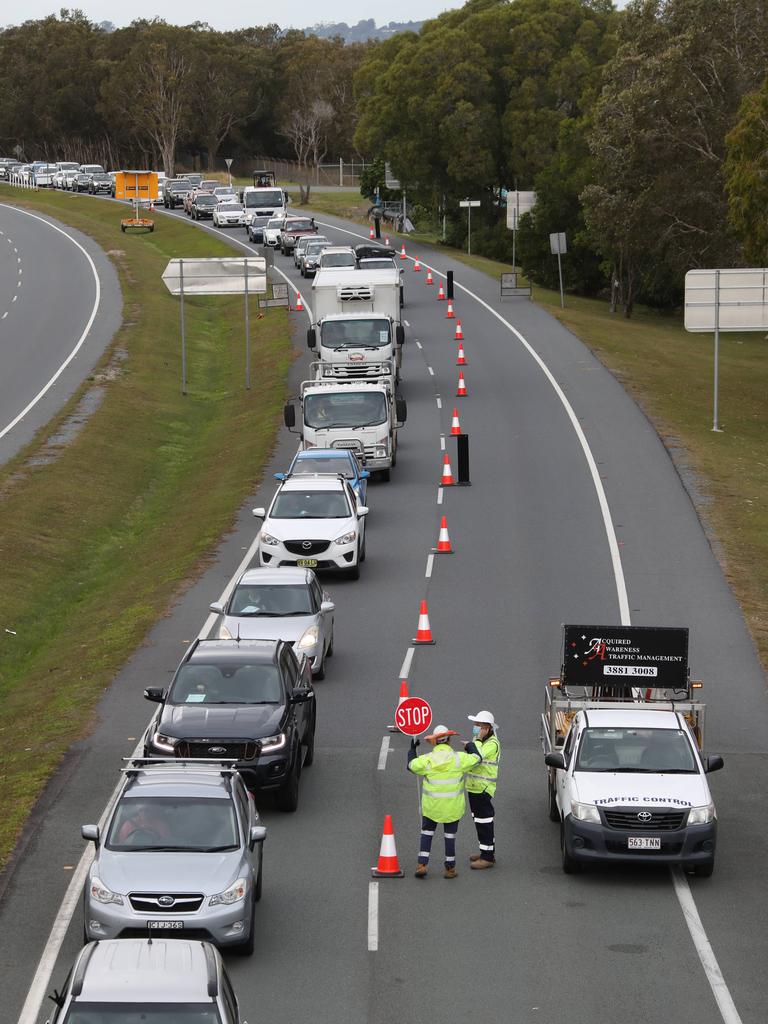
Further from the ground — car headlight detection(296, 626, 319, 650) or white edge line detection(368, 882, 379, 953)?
car headlight detection(296, 626, 319, 650)

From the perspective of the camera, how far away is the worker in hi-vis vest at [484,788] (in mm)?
15688

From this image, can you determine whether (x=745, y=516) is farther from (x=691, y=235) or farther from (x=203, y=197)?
(x=203, y=197)

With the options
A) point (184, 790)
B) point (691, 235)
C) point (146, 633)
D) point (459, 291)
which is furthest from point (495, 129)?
point (184, 790)

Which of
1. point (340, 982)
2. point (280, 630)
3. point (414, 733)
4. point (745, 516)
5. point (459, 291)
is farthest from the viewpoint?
point (459, 291)

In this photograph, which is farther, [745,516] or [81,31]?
[81,31]

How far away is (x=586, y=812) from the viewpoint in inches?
612

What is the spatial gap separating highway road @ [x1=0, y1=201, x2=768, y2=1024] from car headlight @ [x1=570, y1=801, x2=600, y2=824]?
2.36 ft

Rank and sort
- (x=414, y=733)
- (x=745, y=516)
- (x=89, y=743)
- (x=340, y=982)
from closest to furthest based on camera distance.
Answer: (x=340, y=982) < (x=414, y=733) < (x=89, y=743) < (x=745, y=516)

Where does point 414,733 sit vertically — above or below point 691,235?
below

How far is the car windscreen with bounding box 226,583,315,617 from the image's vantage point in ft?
77.5

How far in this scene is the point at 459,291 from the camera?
233ft

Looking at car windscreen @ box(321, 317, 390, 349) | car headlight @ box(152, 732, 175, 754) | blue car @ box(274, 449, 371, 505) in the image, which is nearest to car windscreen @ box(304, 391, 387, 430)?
blue car @ box(274, 449, 371, 505)

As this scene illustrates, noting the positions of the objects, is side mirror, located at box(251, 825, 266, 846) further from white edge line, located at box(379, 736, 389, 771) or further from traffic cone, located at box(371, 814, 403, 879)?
white edge line, located at box(379, 736, 389, 771)

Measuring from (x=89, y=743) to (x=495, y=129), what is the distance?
72532 mm
